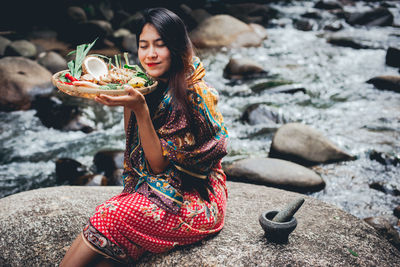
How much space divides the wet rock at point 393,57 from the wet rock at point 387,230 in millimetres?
6689

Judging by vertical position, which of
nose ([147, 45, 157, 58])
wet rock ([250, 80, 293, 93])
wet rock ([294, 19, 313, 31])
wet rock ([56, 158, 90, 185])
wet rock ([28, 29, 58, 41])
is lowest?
wet rock ([56, 158, 90, 185])

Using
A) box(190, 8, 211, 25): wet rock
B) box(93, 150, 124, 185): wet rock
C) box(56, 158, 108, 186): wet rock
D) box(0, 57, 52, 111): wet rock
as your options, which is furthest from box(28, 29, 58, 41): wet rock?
box(93, 150, 124, 185): wet rock

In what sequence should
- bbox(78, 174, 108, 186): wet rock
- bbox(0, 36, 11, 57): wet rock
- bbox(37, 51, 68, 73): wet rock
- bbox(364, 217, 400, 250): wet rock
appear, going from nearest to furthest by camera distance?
bbox(364, 217, 400, 250): wet rock → bbox(78, 174, 108, 186): wet rock → bbox(37, 51, 68, 73): wet rock → bbox(0, 36, 11, 57): wet rock

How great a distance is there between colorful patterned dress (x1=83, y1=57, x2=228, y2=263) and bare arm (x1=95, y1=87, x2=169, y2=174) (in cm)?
6

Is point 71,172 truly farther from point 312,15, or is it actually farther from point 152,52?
point 312,15

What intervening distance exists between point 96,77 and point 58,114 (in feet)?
16.8

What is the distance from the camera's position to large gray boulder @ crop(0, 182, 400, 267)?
245 cm

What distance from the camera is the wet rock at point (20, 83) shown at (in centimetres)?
755

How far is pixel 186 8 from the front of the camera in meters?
14.7

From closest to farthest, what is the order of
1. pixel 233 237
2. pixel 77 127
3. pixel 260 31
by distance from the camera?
pixel 233 237, pixel 77 127, pixel 260 31

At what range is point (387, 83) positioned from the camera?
8.02 m

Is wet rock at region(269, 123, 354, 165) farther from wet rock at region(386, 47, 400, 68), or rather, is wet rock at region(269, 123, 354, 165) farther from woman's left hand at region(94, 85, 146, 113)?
wet rock at region(386, 47, 400, 68)

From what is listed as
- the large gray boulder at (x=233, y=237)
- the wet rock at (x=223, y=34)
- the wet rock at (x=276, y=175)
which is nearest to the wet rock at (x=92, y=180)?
the large gray boulder at (x=233, y=237)

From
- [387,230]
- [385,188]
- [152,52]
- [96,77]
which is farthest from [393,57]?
[96,77]
